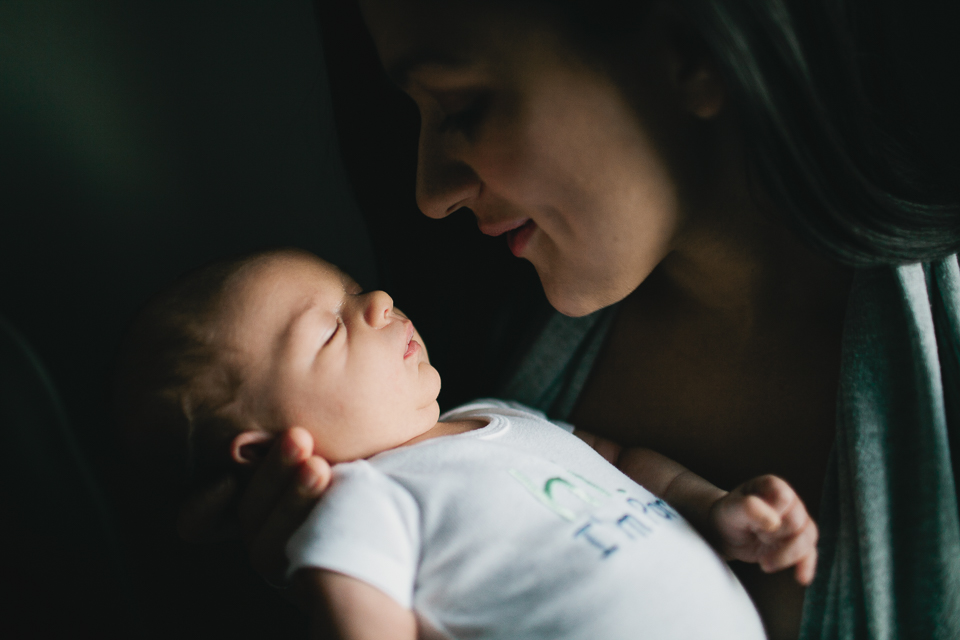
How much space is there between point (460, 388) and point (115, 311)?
0.66 meters

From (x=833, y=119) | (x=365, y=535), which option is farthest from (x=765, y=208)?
(x=365, y=535)

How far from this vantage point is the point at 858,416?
0.77m

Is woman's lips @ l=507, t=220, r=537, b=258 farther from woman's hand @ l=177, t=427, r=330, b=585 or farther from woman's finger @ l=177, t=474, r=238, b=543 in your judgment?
woman's finger @ l=177, t=474, r=238, b=543

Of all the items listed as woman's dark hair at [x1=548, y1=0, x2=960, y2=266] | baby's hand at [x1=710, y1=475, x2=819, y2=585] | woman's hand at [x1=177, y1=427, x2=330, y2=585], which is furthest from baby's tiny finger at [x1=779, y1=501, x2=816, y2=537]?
woman's hand at [x1=177, y1=427, x2=330, y2=585]

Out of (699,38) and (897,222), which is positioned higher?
(699,38)

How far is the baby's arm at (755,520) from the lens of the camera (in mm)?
705

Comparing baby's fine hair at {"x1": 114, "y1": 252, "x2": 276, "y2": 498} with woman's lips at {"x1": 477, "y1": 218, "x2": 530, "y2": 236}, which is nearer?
baby's fine hair at {"x1": 114, "y1": 252, "x2": 276, "y2": 498}

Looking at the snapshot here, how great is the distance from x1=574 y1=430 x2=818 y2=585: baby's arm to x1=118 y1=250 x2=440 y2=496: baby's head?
43cm

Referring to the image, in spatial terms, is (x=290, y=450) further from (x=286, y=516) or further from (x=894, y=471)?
(x=894, y=471)

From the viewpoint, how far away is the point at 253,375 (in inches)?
29.4

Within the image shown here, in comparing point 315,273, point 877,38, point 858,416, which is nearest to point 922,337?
point 858,416

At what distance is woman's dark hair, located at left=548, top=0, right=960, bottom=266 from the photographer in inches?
24.1

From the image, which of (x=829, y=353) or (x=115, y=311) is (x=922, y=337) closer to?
(x=829, y=353)

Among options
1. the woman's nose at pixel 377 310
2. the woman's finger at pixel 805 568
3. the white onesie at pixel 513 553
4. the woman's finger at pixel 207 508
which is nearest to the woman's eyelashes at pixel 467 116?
the woman's nose at pixel 377 310
